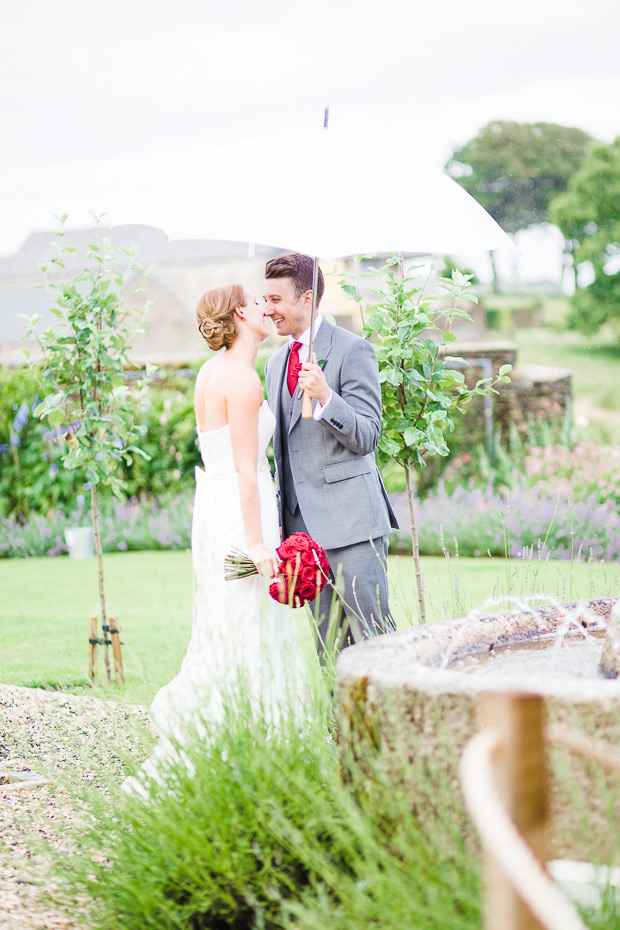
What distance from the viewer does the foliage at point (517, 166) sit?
178 feet

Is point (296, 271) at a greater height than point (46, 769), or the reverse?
point (296, 271)

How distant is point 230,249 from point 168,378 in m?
35.4

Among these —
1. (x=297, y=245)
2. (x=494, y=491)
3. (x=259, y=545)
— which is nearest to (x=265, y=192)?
(x=297, y=245)

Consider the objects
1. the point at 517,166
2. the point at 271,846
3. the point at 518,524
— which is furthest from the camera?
the point at 517,166

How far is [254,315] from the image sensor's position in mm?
3695

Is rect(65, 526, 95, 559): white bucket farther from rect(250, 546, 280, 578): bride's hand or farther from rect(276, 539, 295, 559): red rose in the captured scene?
rect(276, 539, 295, 559): red rose

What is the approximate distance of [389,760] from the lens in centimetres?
223

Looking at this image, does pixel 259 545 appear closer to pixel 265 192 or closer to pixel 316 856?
pixel 265 192

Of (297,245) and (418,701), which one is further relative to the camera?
(297,245)

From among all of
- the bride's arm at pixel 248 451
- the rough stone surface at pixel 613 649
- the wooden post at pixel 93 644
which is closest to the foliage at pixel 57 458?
the wooden post at pixel 93 644

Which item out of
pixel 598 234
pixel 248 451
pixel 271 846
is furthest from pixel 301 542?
pixel 598 234

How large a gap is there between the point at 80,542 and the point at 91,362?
635 cm

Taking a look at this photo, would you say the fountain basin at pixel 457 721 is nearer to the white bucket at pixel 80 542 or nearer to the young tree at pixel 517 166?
the white bucket at pixel 80 542

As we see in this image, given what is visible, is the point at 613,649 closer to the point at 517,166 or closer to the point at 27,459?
the point at 27,459
